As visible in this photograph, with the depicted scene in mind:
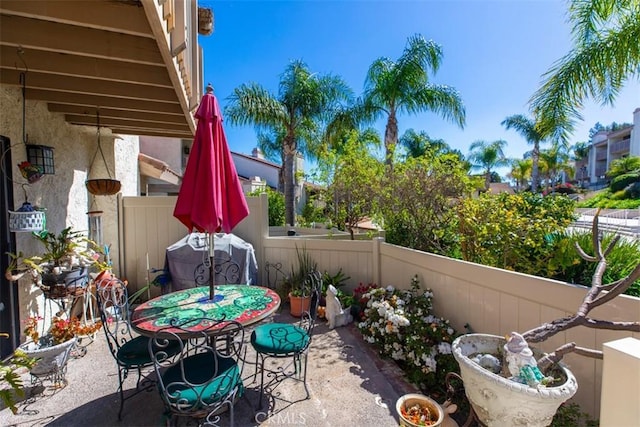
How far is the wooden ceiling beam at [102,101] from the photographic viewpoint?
363 cm

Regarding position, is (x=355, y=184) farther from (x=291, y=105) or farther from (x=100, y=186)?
(x=291, y=105)

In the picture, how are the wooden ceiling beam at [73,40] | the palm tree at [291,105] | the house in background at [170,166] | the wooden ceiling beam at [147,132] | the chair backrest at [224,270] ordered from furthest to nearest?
the palm tree at [291,105] < the house in background at [170,166] < the wooden ceiling beam at [147,132] < the chair backrest at [224,270] < the wooden ceiling beam at [73,40]

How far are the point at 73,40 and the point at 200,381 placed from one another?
3081mm

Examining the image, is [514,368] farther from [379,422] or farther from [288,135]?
[288,135]

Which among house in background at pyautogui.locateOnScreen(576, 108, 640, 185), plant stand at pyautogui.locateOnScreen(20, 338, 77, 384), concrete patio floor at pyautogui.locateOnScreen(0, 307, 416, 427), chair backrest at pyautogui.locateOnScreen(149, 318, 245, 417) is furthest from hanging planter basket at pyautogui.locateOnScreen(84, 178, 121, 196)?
house in background at pyautogui.locateOnScreen(576, 108, 640, 185)

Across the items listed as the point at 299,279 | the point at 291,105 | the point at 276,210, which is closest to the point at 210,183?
the point at 299,279

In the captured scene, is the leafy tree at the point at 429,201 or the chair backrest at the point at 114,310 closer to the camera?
the chair backrest at the point at 114,310

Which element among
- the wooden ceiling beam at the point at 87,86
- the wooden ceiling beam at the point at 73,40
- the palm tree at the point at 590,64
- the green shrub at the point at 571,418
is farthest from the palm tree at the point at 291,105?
the green shrub at the point at 571,418

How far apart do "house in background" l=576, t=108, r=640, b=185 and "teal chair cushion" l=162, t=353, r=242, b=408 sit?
1802 inches

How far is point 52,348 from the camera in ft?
9.47

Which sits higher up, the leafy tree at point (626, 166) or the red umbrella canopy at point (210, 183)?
the leafy tree at point (626, 166)

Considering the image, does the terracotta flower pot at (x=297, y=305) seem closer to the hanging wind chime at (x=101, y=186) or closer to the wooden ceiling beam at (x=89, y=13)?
the hanging wind chime at (x=101, y=186)

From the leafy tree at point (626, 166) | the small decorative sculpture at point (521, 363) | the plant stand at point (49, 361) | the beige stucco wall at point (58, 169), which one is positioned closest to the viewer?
the small decorative sculpture at point (521, 363)

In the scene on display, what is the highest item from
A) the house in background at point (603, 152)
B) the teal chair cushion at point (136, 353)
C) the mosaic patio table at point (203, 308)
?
the house in background at point (603, 152)
